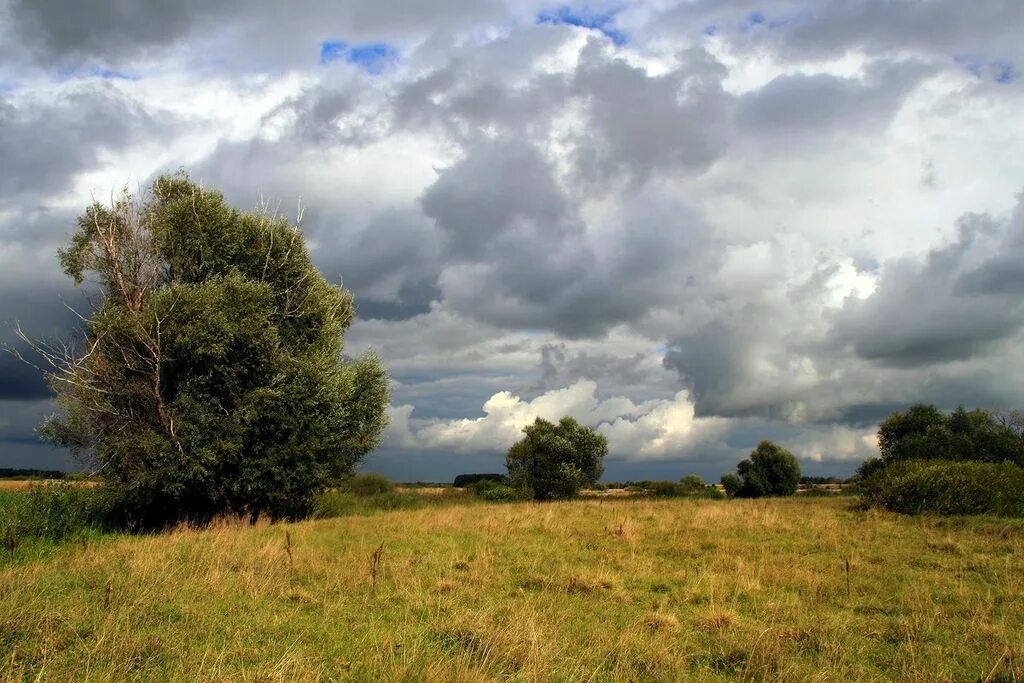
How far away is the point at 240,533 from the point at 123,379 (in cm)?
890

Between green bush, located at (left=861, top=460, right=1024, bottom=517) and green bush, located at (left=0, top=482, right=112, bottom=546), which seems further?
green bush, located at (left=861, top=460, right=1024, bottom=517)

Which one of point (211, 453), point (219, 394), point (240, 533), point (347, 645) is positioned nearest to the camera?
point (347, 645)

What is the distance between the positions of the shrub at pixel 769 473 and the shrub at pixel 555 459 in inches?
706

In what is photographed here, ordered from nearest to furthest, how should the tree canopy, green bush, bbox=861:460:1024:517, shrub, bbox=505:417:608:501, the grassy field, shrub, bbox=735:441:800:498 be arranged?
the grassy field → green bush, bbox=861:460:1024:517 → the tree canopy → shrub, bbox=505:417:608:501 → shrub, bbox=735:441:800:498

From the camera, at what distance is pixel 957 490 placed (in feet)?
77.4

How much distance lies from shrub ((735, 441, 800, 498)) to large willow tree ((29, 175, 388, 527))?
145 feet

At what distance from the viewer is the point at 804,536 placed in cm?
1870

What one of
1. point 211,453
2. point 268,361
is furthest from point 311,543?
point 268,361

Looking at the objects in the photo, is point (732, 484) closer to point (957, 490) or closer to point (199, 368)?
point (957, 490)

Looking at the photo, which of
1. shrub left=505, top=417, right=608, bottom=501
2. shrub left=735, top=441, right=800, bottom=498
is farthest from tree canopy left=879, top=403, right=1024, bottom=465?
shrub left=505, top=417, right=608, bottom=501

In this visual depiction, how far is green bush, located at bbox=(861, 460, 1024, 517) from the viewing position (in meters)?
23.0

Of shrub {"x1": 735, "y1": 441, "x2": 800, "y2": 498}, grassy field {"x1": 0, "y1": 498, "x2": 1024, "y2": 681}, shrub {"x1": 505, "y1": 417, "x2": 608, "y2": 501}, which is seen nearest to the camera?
grassy field {"x1": 0, "y1": 498, "x2": 1024, "y2": 681}

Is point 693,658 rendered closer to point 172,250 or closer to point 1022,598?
point 1022,598

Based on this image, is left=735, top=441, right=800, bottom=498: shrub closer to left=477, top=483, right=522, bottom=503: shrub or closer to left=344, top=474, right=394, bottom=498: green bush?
left=477, top=483, right=522, bottom=503: shrub
